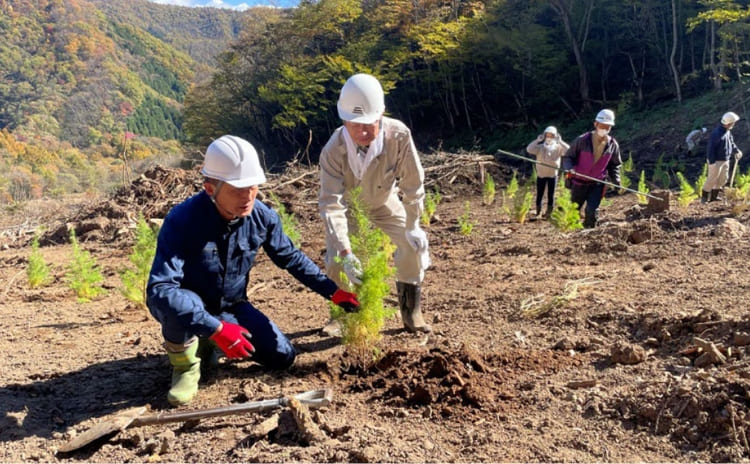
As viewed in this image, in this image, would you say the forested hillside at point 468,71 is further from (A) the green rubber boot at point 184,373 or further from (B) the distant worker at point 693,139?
(A) the green rubber boot at point 184,373

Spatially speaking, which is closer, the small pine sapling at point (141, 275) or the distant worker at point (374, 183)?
the distant worker at point (374, 183)

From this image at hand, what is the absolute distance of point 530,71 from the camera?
24.2m

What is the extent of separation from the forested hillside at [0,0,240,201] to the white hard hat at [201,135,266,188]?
36284 millimetres

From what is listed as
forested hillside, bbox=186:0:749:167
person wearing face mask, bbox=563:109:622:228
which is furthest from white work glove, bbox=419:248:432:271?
forested hillside, bbox=186:0:749:167

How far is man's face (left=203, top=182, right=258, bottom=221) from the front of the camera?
269 cm

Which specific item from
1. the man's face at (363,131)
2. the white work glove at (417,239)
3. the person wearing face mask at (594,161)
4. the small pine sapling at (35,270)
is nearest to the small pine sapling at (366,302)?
the man's face at (363,131)

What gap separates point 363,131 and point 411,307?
1333 millimetres

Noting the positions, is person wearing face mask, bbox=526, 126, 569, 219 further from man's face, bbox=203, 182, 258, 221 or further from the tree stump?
man's face, bbox=203, 182, 258, 221

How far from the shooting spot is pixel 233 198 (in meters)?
2.71

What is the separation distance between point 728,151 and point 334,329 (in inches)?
312

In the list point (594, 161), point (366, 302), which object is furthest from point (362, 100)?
point (594, 161)

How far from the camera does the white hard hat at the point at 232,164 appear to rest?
2.62 metres

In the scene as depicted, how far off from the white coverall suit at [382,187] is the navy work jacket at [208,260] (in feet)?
1.16

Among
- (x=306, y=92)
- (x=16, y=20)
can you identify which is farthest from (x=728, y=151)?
(x=16, y=20)
